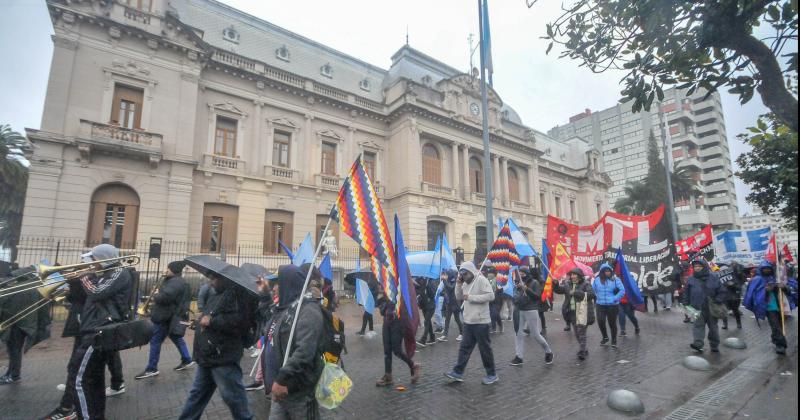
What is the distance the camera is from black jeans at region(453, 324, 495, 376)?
18.9 feet

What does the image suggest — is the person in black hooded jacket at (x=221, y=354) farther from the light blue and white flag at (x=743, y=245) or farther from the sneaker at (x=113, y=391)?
the light blue and white flag at (x=743, y=245)

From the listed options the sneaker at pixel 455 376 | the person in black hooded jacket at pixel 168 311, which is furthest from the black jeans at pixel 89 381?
the sneaker at pixel 455 376

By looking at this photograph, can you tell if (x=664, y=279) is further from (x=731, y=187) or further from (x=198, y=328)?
(x=731, y=187)

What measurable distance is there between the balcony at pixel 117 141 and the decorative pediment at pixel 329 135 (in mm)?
8715

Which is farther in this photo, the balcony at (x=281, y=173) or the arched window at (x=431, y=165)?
the arched window at (x=431, y=165)

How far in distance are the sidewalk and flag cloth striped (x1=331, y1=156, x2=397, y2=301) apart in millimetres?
1632

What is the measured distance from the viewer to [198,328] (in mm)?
3674

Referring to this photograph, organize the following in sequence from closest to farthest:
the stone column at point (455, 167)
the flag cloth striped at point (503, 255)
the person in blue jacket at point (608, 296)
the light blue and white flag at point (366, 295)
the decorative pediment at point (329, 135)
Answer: the flag cloth striped at point (503, 255), the person in blue jacket at point (608, 296), the light blue and white flag at point (366, 295), the decorative pediment at point (329, 135), the stone column at point (455, 167)

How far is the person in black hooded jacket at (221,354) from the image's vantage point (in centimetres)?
356

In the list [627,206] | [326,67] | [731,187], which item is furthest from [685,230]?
[326,67]

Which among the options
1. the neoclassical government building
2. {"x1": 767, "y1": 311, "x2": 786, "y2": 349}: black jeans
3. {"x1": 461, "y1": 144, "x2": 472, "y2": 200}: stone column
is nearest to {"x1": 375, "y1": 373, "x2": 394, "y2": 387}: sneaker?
{"x1": 767, "y1": 311, "x2": 786, "y2": 349}: black jeans

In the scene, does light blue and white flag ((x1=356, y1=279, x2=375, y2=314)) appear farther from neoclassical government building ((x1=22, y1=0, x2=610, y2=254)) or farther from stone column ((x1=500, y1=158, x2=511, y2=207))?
stone column ((x1=500, y1=158, x2=511, y2=207))

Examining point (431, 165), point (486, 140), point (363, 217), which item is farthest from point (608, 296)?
point (431, 165)

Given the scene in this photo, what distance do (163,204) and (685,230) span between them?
6330cm
